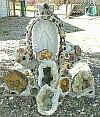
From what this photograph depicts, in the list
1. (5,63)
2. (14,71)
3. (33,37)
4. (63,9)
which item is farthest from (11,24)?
(14,71)

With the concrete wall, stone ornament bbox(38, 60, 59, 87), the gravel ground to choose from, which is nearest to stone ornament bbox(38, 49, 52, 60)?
stone ornament bbox(38, 60, 59, 87)

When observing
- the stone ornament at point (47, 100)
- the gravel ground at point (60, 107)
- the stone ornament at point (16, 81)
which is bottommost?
the gravel ground at point (60, 107)

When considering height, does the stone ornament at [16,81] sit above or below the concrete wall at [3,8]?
below

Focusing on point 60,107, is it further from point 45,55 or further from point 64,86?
point 45,55

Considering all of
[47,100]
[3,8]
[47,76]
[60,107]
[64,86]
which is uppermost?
[3,8]

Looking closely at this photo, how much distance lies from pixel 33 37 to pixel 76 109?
1760 mm

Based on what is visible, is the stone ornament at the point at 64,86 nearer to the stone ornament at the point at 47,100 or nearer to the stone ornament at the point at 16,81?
the stone ornament at the point at 47,100

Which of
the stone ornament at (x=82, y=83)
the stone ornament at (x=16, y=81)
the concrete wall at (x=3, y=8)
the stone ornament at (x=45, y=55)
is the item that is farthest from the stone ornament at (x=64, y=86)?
the concrete wall at (x=3, y=8)

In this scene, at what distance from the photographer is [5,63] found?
642cm

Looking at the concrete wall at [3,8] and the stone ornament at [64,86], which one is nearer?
the stone ornament at [64,86]

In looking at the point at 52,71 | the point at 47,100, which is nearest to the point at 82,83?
the point at 52,71

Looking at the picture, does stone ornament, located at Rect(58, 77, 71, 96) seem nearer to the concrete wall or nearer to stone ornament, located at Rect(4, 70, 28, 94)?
stone ornament, located at Rect(4, 70, 28, 94)

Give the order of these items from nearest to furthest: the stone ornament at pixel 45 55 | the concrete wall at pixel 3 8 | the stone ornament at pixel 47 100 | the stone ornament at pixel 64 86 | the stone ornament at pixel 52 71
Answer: the stone ornament at pixel 47 100 → the stone ornament at pixel 64 86 → the stone ornament at pixel 52 71 → the stone ornament at pixel 45 55 → the concrete wall at pixel 3 8

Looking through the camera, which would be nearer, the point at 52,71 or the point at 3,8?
the point at 52,71
